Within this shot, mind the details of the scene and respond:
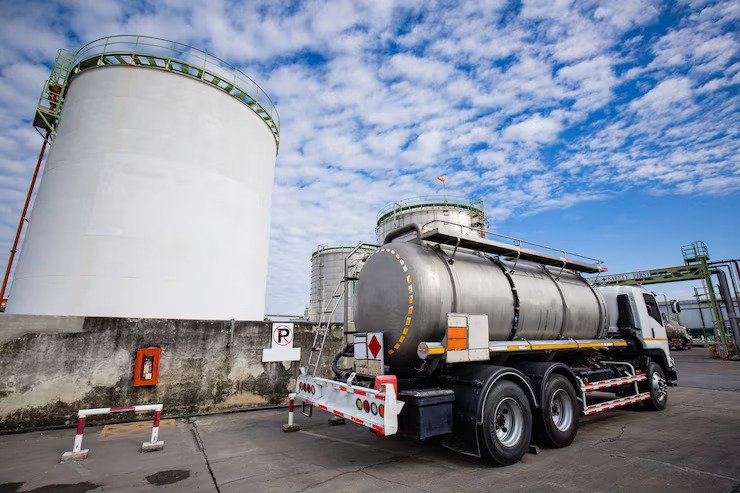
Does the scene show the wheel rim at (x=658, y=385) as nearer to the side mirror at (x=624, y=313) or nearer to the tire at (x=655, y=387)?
the tire at (x=655, y=387)

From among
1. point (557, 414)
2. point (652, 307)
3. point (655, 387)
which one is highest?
point (652, 307)

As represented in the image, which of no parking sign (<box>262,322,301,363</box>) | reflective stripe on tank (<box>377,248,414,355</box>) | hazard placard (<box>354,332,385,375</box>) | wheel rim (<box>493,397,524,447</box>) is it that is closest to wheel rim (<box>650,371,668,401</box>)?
wheel rim (<box>493,397,524,447</box>)

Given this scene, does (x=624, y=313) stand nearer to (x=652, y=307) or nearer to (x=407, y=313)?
(x=652, y=307)

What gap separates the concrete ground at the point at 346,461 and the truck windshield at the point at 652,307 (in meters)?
2.95

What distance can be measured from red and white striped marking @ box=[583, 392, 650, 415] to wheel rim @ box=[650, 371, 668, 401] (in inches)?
16.9

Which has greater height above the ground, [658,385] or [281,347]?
[281,347]

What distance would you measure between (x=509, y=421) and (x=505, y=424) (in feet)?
0.30

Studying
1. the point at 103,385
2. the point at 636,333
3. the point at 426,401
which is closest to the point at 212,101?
the point at 103,385

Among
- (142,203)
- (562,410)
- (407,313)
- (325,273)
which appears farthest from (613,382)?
(325,273)

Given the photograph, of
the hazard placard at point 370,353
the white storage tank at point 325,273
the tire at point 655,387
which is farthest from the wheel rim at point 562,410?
the white storage tank at point 325,273

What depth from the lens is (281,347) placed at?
32.2 ft

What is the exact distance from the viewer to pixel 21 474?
4871 millimetres

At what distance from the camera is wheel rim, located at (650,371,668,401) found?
9.01 m

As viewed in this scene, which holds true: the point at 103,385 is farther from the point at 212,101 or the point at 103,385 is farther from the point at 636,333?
the point at 636,333
